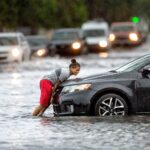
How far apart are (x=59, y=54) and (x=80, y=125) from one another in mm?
40190

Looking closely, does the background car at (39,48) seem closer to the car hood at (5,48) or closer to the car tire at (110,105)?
the car hood at (5,48)

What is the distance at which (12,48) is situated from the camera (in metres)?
42.8

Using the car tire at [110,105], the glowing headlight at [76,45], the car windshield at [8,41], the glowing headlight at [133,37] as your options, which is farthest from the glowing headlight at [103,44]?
the car tire at [110,105]

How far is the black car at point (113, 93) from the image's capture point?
1517cm

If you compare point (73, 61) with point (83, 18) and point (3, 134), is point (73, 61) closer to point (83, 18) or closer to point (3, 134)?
point (3, 134)

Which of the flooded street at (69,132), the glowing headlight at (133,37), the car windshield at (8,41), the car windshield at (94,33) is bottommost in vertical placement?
the flooded street at (69,132)

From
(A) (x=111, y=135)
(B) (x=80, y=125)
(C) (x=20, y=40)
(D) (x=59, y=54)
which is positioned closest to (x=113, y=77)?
(B) (x=80, y=125)

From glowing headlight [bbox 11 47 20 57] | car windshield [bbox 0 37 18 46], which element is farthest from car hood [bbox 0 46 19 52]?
car windshield [bbox 0 37 18 46]

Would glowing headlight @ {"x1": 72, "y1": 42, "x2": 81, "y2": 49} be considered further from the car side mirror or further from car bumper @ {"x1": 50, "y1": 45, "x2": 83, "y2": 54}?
the car side mirror

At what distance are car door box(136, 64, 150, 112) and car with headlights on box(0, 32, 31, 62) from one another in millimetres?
27816

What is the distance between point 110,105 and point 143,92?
0.66 meters

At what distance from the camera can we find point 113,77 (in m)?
15.3

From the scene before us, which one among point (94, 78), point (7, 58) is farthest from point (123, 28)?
point (94, 78)

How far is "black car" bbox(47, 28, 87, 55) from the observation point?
175 feet
